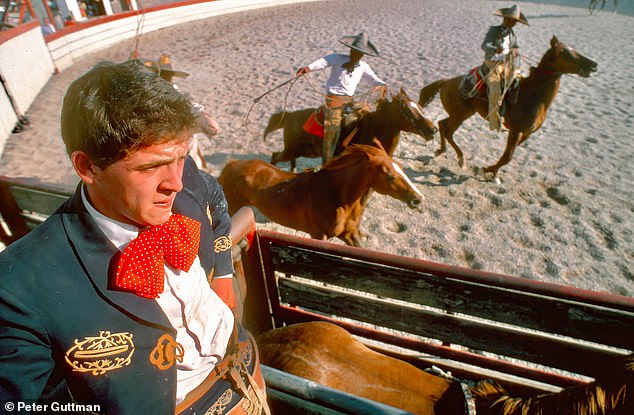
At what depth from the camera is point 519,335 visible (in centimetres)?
217

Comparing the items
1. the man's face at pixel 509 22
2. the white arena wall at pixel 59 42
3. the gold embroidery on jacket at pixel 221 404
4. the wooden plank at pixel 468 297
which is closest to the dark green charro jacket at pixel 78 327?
the gold embroidery on jacket at pixel 221 404

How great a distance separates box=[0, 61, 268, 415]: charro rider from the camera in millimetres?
917

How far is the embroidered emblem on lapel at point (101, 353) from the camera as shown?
101 cm

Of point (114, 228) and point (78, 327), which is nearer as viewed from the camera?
point (78, 327)

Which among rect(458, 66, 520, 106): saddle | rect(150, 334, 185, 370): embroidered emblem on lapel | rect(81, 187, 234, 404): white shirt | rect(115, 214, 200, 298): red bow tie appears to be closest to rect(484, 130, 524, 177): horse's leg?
rect(458, 66, 520, 106): saddle

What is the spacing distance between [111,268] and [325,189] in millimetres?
3024

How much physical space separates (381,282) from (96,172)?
1783mm

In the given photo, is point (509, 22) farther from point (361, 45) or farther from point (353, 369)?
point (353, 369)

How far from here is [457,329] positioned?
234cm

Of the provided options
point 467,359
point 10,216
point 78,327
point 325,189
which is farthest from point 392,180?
point 10,216

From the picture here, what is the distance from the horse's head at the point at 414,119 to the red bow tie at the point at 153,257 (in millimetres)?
3988

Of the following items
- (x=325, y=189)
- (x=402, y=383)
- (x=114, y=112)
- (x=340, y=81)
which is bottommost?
(x=402, y=383)

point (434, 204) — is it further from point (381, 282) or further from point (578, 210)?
point (381, 282)

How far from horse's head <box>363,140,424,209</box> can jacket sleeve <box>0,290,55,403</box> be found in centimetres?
303
